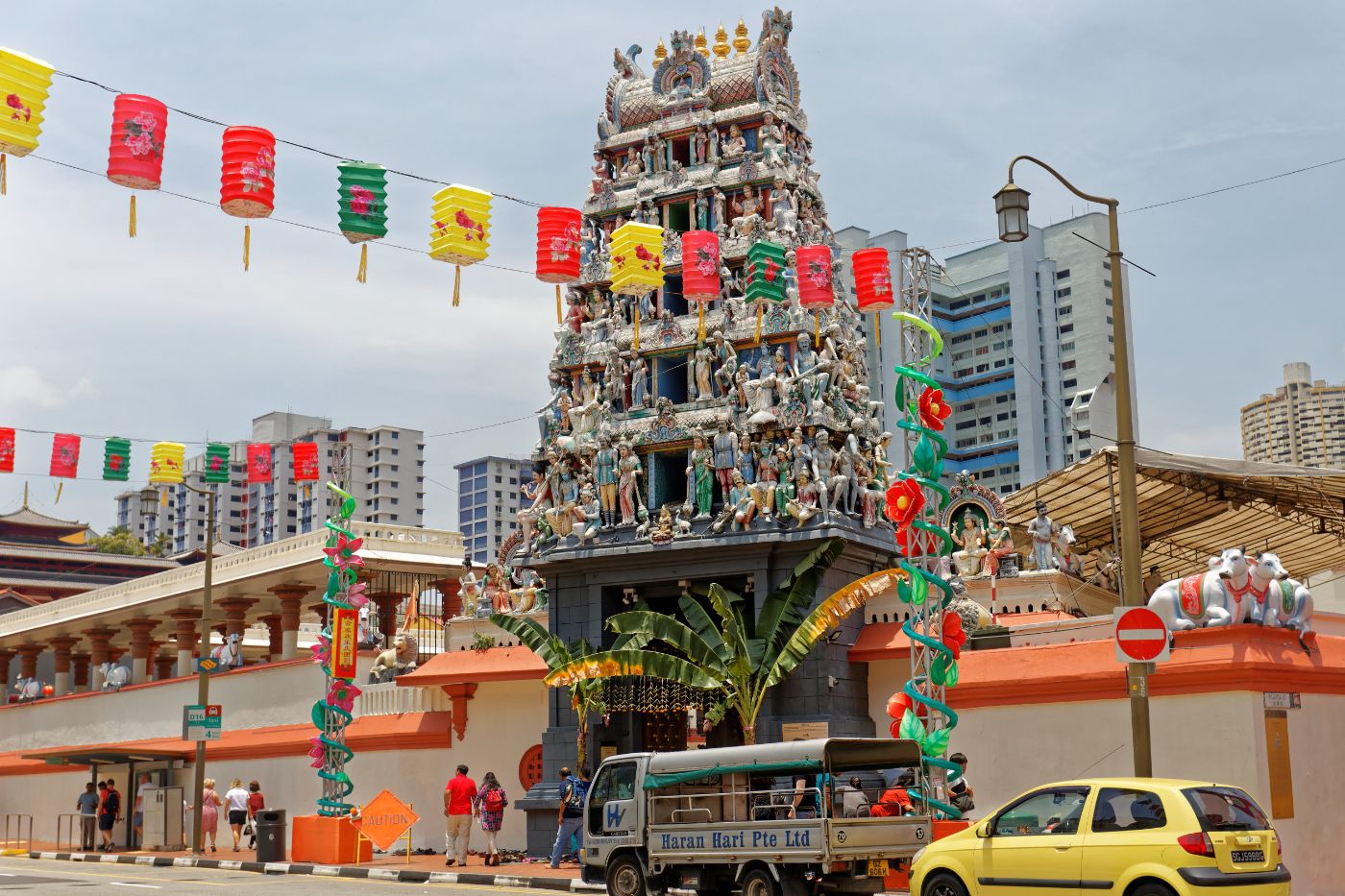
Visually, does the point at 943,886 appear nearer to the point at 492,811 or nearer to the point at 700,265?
the point at 492,811

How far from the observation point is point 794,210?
3216cm

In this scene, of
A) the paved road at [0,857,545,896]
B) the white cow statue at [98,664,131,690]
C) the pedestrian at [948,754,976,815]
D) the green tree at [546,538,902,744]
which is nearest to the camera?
the paved road at [0,857,545,896]

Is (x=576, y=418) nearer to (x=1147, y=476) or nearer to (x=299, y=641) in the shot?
(x=1147, y=476)

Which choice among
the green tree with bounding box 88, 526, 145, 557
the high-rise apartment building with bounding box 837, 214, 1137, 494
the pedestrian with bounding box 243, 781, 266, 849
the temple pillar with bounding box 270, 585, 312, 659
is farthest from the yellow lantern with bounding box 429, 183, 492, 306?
the green tree with bounding box 88, 526, 145, 557

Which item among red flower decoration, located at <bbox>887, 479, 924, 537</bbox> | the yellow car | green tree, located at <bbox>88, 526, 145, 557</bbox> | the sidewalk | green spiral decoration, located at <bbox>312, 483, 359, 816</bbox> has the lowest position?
the sidewalk

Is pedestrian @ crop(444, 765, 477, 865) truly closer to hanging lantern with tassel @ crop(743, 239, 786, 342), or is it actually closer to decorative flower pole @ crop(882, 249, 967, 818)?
decorative flower pole @ crop(882, 249, 967, 818)

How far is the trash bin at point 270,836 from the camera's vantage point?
92.8 feet

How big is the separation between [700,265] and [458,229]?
7.20 metres

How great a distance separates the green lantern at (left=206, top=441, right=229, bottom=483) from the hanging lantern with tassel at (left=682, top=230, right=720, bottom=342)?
44.3 ft

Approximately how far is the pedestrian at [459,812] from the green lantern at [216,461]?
1318 cm

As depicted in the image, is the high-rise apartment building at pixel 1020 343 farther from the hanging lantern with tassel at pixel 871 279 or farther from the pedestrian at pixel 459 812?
the pedestrian at pixel 459 812

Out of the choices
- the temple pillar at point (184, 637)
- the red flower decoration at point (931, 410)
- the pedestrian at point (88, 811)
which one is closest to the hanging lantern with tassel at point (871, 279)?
the red flower decoration at point (931, 410)

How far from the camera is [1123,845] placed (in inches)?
544

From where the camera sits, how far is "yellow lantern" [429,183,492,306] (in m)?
23.8
